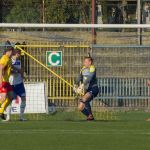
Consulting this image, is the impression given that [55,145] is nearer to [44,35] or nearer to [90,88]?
[90,88]

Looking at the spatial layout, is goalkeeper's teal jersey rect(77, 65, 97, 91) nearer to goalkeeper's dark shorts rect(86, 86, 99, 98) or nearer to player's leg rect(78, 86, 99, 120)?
goalkeeper's dark shorts rect(86, 86, 99, 98)

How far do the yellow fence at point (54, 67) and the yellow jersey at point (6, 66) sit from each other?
492 centimetres

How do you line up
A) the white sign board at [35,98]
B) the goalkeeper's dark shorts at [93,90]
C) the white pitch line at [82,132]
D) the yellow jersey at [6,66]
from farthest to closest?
the white sign board at [35,98] < the goalkeeper's dark shorts at [93,90] < the yellow jersey at [6,66] < the white pitch line at [82,132]

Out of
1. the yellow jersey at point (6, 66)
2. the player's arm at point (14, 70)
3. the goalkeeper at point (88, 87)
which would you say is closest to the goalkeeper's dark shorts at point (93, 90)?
the goalkeeper at point (88, 87)

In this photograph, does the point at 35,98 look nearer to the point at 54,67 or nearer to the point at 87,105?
the point at 54,67

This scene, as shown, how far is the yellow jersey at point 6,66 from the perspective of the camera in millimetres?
21234

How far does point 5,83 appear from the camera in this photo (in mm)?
21469

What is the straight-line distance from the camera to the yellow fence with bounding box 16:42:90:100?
26594mm

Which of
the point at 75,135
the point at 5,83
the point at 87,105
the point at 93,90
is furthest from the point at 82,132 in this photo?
the point at 93,90

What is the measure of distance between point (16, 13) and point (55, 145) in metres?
23.3

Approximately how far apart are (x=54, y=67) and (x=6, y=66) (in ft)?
19.4

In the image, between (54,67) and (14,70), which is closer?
(14,70)

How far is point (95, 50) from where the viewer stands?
27156 millimetres

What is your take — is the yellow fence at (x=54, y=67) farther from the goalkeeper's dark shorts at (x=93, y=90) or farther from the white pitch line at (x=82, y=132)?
the white pitch line at (x=82, y=132)
